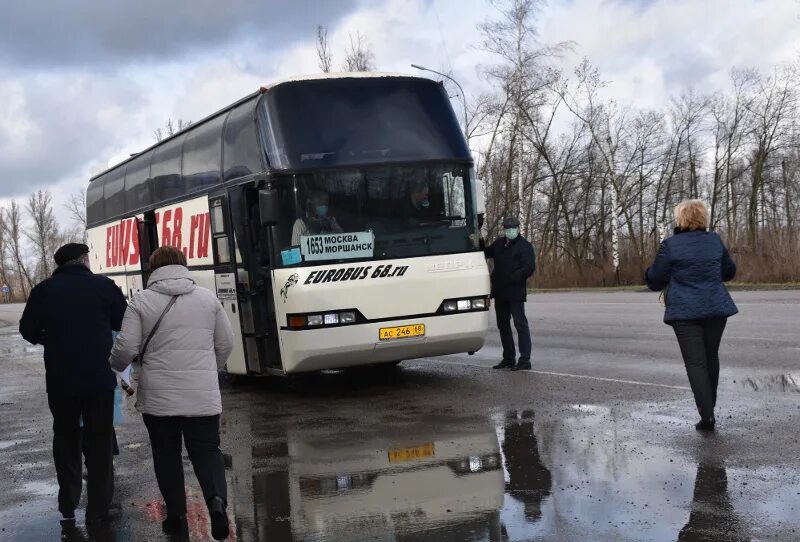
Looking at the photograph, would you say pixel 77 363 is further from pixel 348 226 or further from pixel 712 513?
pixel 348 226

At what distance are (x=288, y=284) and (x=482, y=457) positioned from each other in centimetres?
417

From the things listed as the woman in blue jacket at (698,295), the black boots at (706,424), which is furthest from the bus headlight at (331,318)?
the black boots at (706,424)

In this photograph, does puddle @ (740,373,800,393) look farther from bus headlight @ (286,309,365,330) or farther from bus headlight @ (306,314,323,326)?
bus headlight @ (306,314,323,326)

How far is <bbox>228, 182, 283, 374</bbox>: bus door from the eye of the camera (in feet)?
38.7

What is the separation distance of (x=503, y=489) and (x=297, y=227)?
5360 mm

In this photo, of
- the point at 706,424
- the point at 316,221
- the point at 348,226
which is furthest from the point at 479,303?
the point at 706,424

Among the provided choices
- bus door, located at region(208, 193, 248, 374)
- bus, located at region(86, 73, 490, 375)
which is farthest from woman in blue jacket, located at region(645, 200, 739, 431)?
bus door, located at region(208, 193, 248, 374)

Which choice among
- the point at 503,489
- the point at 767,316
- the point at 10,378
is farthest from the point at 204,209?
the point at 767,316

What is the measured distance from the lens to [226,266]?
12.8 meters

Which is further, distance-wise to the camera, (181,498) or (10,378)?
(10,378)

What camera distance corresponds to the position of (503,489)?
22.1ft

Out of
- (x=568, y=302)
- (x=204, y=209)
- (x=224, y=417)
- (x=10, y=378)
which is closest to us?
(x=224, y=417)

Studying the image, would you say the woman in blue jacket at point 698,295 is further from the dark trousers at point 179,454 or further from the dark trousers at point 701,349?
the dark trousers at point 179,454

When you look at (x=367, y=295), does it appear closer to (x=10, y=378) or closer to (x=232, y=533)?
(x=232, y=533)
